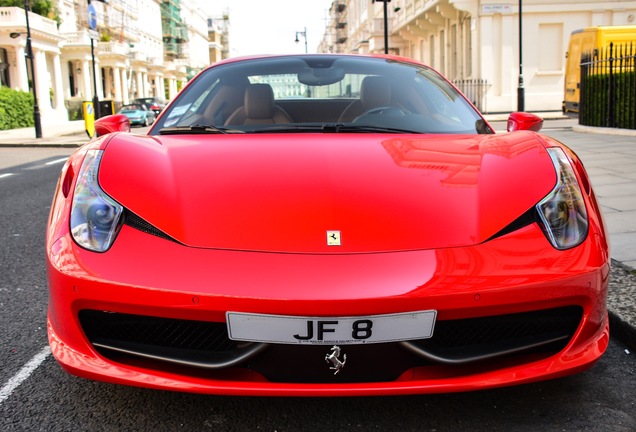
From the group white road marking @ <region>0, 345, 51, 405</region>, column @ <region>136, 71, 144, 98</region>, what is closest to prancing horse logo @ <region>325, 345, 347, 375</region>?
white road marking @ <region>0, 345, 51, 405</region>

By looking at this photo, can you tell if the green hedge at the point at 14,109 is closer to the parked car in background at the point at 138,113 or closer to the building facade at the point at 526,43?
the parked car in background at the point at 138,113

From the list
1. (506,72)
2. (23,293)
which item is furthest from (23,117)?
(23,293)

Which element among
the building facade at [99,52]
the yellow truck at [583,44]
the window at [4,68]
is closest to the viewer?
the yellow truck at [583,44]

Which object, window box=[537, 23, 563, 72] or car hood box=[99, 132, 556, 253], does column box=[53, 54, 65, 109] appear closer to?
window box=[537, 23, 563, 72]

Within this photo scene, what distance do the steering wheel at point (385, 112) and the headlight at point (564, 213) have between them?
0.95 metres

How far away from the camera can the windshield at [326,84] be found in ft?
9.55

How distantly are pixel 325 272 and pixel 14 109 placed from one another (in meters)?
30.2

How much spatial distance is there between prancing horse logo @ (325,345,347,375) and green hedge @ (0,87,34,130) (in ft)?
93.2

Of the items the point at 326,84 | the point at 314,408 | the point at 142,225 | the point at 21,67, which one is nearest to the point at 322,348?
the point at 314,408

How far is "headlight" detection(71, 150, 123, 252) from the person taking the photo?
190 centimetres

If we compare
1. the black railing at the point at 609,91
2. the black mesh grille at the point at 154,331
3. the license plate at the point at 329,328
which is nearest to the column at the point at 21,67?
the black railing at the point at 609,91

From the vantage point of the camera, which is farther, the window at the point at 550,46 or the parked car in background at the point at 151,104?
the parked car in background at the point at 151,104

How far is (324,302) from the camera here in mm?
1652

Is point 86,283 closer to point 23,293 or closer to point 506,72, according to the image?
point 23,293
